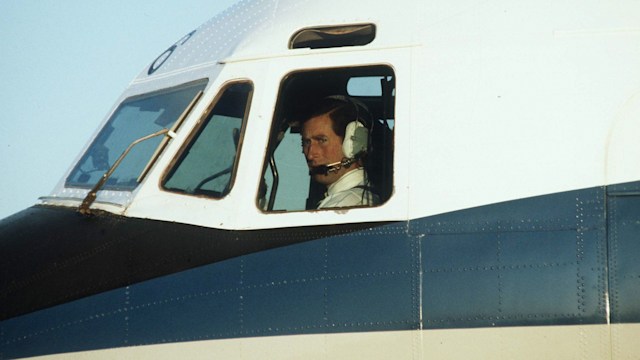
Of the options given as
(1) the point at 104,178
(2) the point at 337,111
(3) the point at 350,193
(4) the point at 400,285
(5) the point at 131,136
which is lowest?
(4) the point at 400,285

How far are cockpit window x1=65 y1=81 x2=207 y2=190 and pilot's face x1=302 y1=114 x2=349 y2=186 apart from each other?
98cm

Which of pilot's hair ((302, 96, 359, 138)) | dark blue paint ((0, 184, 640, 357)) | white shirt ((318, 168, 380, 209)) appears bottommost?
dark blue paint ((0, 184, 640, 357))

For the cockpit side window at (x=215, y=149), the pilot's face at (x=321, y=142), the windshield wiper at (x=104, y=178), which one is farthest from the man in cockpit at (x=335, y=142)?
the windshield wiper at (x=104, y=178)

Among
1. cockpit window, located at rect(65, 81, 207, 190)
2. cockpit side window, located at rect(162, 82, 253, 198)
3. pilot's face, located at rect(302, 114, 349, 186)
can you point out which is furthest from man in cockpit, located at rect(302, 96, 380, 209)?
cockpit window, located at rect(65, 81, 207, 190)

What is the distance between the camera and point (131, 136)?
8.34 meters

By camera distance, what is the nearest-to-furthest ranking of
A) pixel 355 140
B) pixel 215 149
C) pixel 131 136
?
pixel 215 149, pixel 355 140, pixel 131 136

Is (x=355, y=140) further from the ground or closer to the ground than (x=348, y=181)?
further from the ground

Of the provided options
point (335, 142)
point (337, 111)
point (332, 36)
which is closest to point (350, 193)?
point (335, 142)

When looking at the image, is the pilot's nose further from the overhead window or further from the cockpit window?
the cockpit window

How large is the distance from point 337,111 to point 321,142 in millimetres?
299

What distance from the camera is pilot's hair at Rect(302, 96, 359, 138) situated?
8133mm

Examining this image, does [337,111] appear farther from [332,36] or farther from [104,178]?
[104,178]

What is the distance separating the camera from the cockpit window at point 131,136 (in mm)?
7758

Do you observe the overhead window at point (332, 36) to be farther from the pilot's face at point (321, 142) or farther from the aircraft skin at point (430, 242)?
the pilot's face at point (321, 142)
